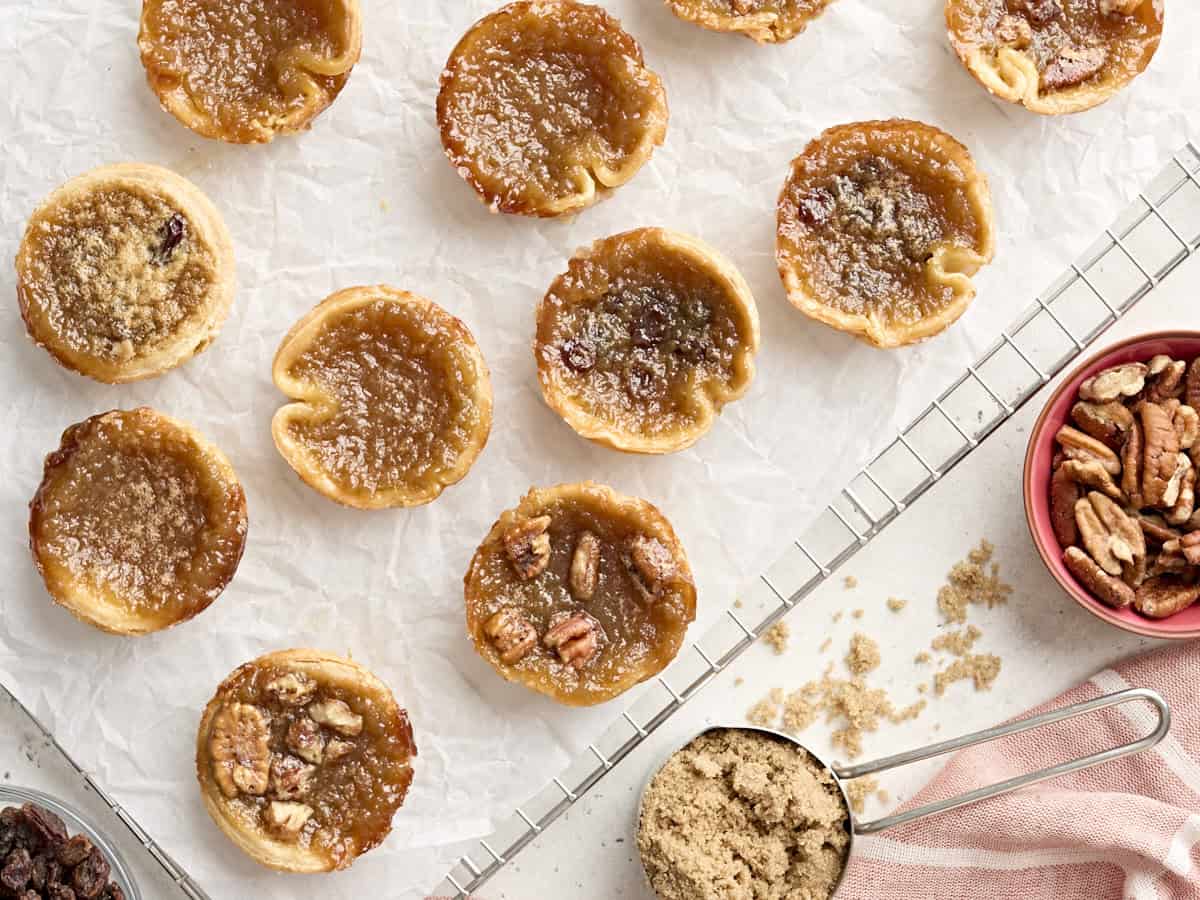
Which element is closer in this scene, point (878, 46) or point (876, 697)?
point (878, 46)

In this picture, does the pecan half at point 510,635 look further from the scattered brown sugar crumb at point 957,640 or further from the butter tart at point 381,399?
the scattered brown sugar crumb at point 957,640

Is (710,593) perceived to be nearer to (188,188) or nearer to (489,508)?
(489,508)

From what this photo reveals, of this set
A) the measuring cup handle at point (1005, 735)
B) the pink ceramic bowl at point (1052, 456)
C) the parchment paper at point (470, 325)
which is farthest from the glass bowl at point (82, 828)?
the pink ceramic bowl at point (1052, 456)

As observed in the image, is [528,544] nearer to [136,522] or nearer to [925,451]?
[136,522]

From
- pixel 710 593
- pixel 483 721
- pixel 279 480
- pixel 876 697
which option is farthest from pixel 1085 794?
pixel 279 480

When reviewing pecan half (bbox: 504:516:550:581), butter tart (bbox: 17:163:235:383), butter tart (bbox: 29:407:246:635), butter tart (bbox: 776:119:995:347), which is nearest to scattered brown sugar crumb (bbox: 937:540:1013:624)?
butter tart (bbox: 776:119:995:347)

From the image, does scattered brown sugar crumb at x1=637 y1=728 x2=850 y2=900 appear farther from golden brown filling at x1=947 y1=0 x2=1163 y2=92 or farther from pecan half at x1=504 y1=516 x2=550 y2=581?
golden brown filling at x1=947 y1=0 x2=1163 y2=92
